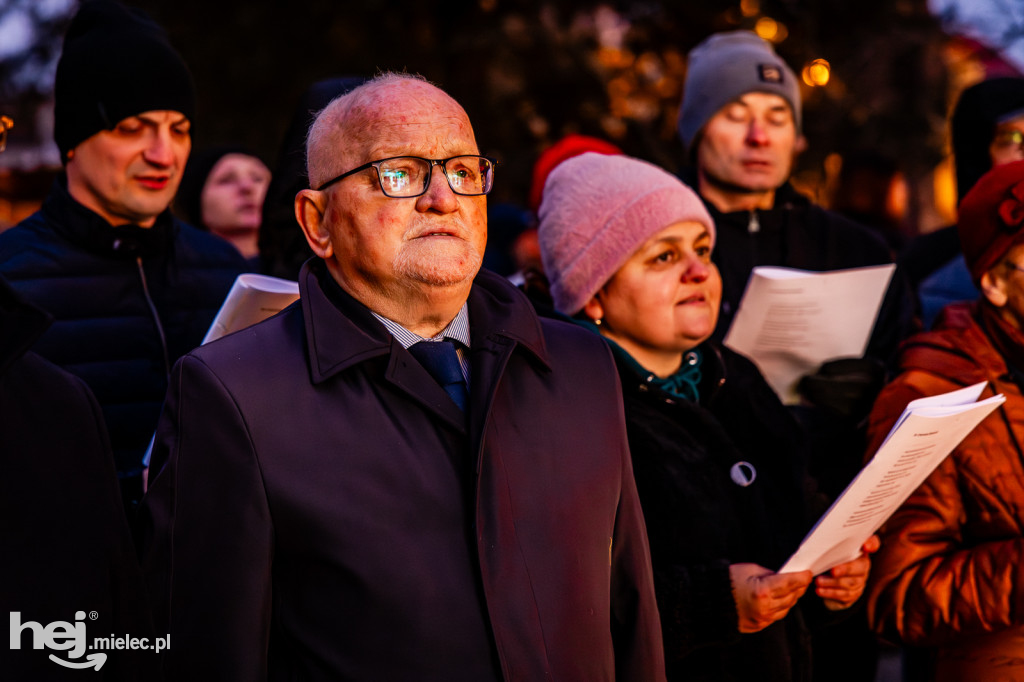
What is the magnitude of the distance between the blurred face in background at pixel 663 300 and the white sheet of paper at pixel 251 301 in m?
0.92

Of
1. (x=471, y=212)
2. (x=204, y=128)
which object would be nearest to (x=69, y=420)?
(x=471, y=212)

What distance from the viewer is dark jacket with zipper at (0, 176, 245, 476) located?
3.28m

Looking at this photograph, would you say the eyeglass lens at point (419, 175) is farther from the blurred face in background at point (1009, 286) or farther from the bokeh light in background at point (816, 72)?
the bokeh light in background at point (816, 72)

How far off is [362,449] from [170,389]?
0.42m

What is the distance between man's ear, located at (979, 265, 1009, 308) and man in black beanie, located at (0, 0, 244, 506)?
8.13ft

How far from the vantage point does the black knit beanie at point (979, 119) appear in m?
4.34

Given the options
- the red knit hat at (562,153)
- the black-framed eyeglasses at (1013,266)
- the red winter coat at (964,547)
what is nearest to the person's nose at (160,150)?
the red knit hat at (562,153)

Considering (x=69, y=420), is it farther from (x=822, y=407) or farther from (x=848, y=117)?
(x=848, y=117)

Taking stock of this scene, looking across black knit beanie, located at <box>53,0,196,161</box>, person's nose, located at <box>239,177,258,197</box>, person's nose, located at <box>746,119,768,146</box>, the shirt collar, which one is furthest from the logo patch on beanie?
person's nose, located at <box>239,177,258,197</box>

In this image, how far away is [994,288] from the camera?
9.84ft

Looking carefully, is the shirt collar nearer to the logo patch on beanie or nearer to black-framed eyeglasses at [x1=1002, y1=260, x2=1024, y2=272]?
black-framed eyeglasses at [x1=1002, y1=260, x2=1024, y2=272]

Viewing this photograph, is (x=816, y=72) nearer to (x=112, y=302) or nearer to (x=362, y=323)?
(x=112, y=302)

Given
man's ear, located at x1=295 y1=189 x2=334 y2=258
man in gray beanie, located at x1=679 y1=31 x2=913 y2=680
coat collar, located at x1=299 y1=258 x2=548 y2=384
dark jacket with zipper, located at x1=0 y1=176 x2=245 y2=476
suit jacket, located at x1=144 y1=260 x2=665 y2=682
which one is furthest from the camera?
man in gray beanie, located at x1=679 y1=31 x2=913 y2=680

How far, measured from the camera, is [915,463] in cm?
256
